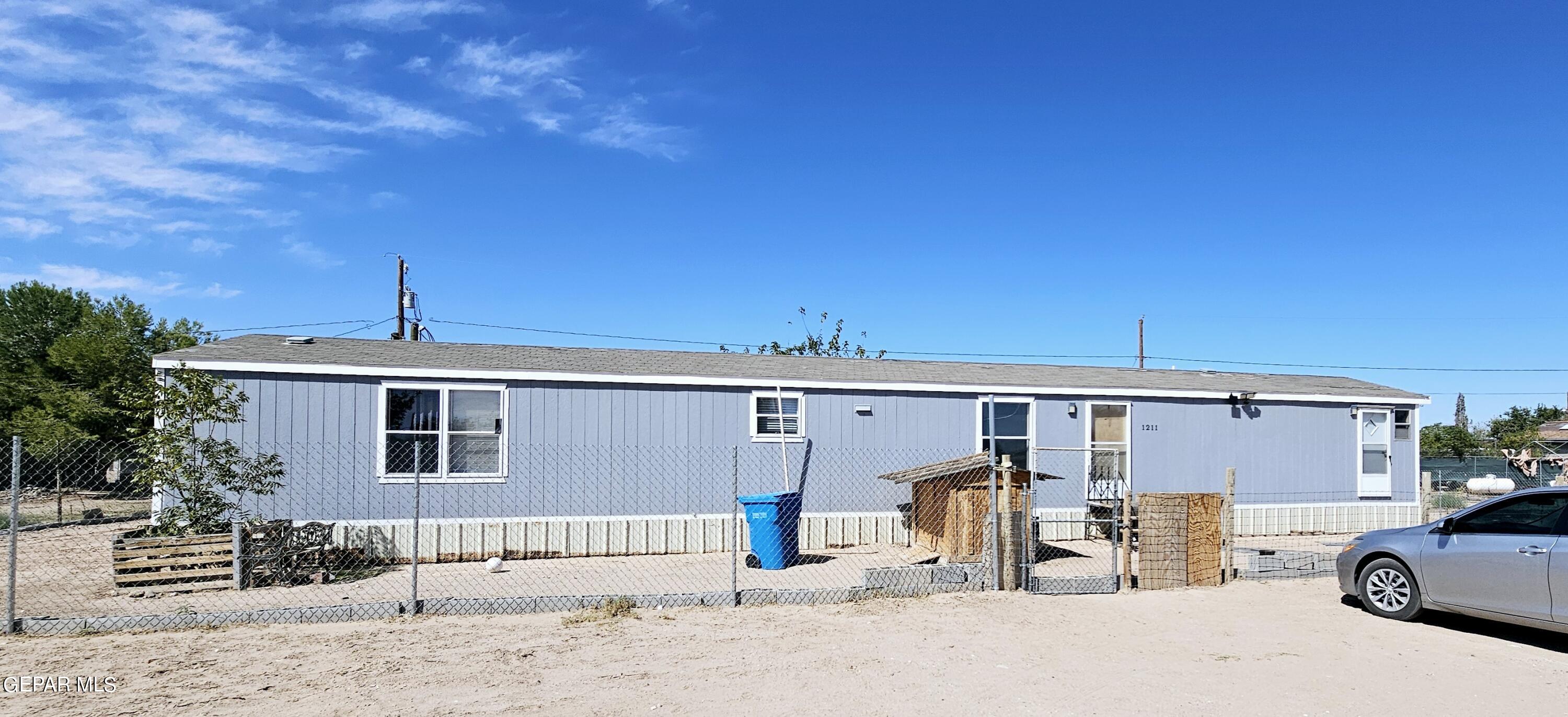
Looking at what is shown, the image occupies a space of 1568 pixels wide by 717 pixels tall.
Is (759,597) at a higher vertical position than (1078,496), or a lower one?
lower

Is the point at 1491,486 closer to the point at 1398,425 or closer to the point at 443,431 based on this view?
the point at 1398,425

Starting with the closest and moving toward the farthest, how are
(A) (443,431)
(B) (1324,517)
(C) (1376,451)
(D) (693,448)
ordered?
(A) (443,431) < (D) (693,448) < (B) (1324,517) < (C) (1376,451)

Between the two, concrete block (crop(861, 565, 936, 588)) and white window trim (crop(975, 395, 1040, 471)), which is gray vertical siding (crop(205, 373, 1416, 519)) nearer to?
white window trim (crop(975, 395, 1040, 471))

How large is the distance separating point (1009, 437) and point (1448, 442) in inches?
1448

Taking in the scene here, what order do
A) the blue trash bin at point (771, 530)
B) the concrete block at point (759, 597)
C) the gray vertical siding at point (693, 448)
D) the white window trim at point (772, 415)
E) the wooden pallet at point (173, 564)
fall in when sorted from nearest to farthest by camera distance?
the concrete block at point (759, 597) → the wooden pallet at point (173, 564) → the blue trash bin at point (771, 530) → the gray vertical siding at point (693, 448) → the white window trim at point (772, 415)

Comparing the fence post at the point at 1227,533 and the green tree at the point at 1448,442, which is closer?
the fence post at the point at 1227,533

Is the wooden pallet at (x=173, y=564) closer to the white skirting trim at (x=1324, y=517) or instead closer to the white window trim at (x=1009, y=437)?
the white window trim at (x=1009, y=437)

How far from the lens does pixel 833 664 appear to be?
6.50 m

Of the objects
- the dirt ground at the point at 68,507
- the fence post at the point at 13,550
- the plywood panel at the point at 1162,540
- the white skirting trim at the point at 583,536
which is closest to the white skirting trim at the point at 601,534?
the white skirting trim at the point at 583,536

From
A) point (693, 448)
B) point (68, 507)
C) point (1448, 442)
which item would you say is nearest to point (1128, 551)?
point (693, 448)

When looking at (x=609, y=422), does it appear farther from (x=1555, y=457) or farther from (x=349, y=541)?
(x=1555, y=457)

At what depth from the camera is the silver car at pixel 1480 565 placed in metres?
7.02

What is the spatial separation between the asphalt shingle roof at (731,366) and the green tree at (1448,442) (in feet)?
88.3

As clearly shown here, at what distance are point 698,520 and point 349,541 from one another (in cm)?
449
